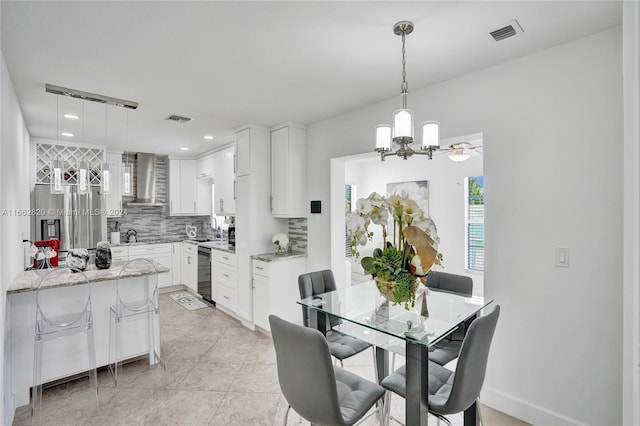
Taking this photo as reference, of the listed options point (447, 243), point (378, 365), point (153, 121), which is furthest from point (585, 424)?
point (153, 121)

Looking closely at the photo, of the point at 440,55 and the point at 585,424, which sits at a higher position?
the point at 440,55

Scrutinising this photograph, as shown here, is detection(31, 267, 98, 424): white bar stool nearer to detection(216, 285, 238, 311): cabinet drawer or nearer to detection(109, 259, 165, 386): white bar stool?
detection(109, 259, 165, 386): white bar stool

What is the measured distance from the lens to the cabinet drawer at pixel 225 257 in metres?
4.32

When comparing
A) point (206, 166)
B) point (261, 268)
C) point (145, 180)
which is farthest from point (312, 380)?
point (145, 180)

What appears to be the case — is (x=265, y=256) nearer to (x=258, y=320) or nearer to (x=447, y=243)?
(x=258, y=320)

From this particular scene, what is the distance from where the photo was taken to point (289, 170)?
3891 millimetres

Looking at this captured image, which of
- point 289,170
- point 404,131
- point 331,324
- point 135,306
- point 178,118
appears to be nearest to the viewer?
point 404,131

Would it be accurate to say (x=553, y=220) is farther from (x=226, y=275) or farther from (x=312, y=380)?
(x=226, y=275)

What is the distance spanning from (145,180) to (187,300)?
2.30 meters

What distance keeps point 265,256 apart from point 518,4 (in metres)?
3.23

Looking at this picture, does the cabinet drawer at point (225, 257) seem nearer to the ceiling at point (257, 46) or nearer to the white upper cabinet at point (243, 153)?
the white upper cabinet at point (243, 153)

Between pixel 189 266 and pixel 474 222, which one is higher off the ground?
pixel 474 222

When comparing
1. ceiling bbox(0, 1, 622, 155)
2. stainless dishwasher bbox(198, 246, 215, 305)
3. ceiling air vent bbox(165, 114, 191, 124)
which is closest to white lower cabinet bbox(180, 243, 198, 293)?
stainless dishwasher bbox(198, 246, 215, 305)

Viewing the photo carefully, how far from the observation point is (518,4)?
1643mm
